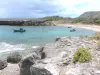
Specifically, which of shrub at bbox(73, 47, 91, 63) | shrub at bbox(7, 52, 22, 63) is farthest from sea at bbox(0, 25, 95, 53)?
shrub at bbox(73, 47, 91, 63)

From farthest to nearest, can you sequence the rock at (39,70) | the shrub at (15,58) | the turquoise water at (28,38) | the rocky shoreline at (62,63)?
1. the turquoise water at (28,38)
2. the shrub at (15,58)
3. the rock at (39,70)
4. the rocky shoreline at (62,63)

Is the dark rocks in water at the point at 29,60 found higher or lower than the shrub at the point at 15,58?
higher

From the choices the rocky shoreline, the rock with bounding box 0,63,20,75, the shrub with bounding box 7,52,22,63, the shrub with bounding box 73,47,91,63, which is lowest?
the rock with bounding box 0,63,20,75

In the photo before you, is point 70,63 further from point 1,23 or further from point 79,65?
point 1,23

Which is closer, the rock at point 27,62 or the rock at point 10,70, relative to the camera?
the rock at point 27,62

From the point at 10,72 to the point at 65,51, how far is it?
6145 mm

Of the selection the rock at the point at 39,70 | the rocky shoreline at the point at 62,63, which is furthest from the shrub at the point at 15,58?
the rock at the point at 39,70

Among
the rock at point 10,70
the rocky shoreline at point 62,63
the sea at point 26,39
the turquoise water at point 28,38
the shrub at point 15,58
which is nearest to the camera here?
the rocky shoreline at point 62,63

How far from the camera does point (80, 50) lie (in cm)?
1153

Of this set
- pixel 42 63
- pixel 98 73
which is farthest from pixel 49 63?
pixel 98 73

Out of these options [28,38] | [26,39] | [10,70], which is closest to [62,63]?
[10,70]

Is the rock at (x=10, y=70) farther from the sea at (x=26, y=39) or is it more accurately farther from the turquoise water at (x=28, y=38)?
the turquoise water at (x=28, y=38)

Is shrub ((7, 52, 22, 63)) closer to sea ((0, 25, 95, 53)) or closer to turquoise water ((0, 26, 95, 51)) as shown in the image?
sea ((0, 25, 95, 53))

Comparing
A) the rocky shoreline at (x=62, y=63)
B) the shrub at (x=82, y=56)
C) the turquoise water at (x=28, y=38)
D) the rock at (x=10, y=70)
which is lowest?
the turquoise water at (x=28, y=38)
